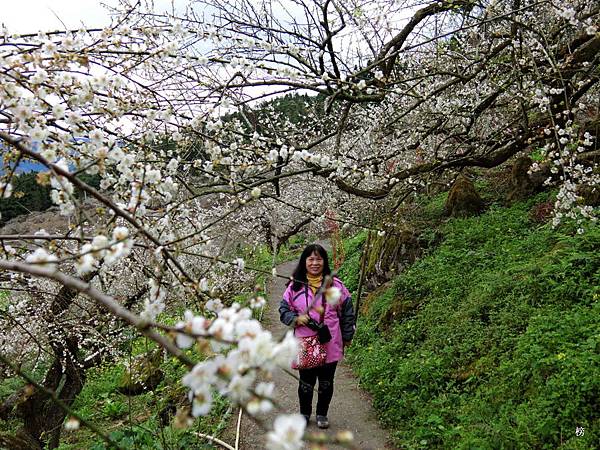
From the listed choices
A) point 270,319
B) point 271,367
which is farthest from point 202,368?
point 270,319

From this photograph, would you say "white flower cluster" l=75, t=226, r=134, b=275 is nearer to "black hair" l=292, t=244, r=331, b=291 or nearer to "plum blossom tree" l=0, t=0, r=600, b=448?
"plum blossom tree" l=0, t=0, r=600, b=448

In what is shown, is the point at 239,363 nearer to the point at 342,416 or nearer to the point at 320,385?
the point at 320,385

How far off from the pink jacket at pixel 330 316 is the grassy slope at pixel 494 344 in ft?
3.07

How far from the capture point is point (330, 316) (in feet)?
14.0

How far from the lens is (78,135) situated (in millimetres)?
2322

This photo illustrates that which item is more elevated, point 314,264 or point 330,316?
point 314,264

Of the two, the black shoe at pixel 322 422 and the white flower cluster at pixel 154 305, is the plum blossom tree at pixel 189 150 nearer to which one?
the white flower cluster at pixel 154 305

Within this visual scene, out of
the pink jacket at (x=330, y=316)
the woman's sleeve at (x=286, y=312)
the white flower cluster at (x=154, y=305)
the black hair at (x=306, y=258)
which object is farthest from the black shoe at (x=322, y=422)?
the white flower cluster at (x=154, y=305)

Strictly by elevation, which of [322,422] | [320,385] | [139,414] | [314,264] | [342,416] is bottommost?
[139,414]

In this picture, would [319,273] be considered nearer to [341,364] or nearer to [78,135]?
[78,135]

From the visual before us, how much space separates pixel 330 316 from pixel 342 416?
1282 mm

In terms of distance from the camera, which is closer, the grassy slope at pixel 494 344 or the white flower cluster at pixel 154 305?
the white flower cluster at pixel 154 305

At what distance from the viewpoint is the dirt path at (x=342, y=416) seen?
14.6 ft

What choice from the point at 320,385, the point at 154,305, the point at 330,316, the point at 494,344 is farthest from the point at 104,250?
the point at 494,344
